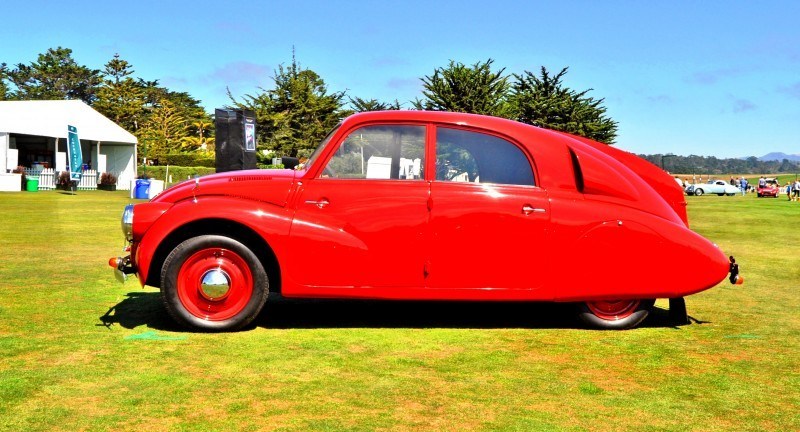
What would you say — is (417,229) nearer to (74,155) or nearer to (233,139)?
(233,139)

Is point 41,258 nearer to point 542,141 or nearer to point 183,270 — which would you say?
point 183,270

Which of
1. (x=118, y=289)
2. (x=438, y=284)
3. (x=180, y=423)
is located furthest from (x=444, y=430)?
(x=118, y=289)

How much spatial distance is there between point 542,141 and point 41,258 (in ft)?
24.4

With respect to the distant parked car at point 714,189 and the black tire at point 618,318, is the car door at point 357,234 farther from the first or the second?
the distant parked car at point 714,189

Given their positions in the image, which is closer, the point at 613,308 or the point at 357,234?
the point at 357,234

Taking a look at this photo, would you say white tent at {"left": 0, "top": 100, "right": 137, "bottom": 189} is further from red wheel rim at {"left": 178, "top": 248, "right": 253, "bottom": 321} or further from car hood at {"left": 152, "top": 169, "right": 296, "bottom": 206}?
red wheel rim at {"left": 178, "top": 248, "right": 253, "bottom": 321}

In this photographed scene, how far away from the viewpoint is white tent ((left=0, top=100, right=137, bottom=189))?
3956 cm

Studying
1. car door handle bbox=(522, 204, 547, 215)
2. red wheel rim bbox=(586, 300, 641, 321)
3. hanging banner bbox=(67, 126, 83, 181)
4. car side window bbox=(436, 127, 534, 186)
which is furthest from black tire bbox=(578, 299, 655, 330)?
hanging banner bbox=(67, 126, 83, 181)

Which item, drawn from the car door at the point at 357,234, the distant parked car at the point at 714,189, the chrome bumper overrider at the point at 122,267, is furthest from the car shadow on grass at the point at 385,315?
the distant parked car at the point at 714,189

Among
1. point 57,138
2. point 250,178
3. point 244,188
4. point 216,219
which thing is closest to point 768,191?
point 57,138

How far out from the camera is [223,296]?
5.77 m

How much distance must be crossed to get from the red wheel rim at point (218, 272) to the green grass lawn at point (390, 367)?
0.21m

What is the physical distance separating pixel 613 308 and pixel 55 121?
41717mm

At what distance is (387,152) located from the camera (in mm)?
5914
